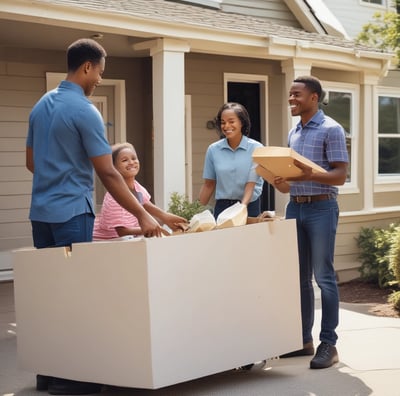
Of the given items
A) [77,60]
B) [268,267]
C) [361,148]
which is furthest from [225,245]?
[361,148]

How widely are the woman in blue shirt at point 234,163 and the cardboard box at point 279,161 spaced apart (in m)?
0.63

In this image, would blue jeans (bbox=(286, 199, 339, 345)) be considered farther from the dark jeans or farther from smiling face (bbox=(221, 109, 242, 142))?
smiling face (bbox=(221, 109, 242, 142))

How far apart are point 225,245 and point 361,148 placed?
8214 millimetres

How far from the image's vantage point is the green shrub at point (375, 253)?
11048 millimetres

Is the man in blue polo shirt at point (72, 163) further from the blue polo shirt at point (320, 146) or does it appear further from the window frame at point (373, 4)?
the window frame at point (373, 4)

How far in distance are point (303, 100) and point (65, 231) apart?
198 centimetres

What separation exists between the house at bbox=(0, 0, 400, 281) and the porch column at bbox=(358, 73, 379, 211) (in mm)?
A: 18

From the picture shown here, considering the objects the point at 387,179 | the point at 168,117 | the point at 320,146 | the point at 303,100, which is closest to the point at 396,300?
the point at 168,117

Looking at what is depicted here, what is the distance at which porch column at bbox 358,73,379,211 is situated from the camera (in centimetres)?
1217

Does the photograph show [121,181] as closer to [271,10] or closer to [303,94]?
[303,94]

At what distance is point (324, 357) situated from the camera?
5.39 m

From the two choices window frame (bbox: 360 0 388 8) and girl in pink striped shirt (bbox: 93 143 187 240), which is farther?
window frame (bbox: 360 0 388 8)

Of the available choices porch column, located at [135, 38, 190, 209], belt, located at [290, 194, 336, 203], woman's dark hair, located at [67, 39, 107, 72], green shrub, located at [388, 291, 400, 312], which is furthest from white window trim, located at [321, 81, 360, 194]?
woman's dark hair, located at [67, 39, 107, 72]

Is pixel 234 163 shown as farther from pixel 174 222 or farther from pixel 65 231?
pixel 65 231
